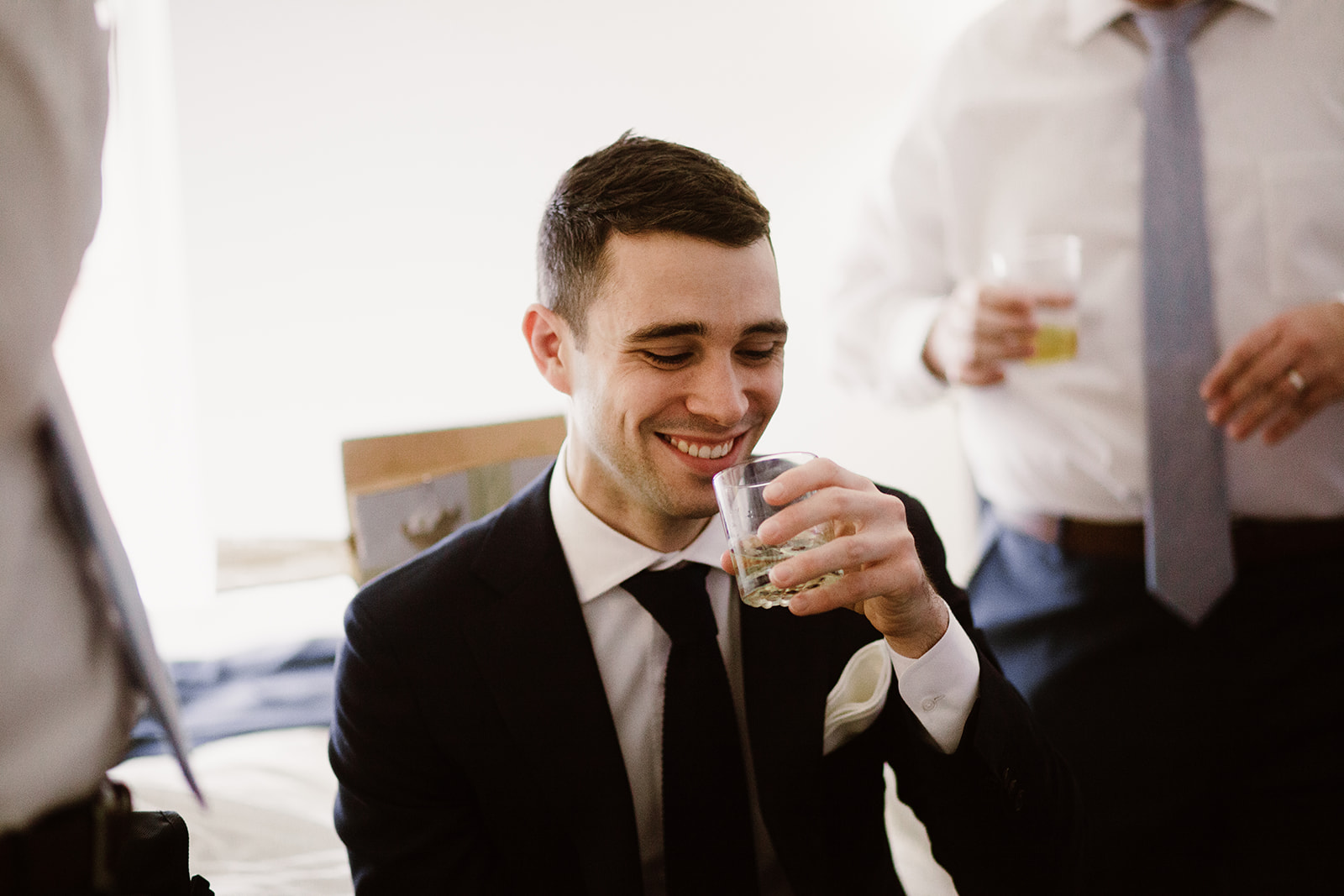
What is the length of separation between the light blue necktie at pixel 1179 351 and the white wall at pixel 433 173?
2.06 meters

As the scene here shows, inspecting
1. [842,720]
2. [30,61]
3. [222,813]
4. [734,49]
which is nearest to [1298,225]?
[842,720]

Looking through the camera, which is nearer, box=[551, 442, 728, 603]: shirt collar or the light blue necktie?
box=[551, 442, 728, 603]: shirt collar

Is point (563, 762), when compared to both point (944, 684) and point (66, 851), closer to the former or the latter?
point (944, 684)

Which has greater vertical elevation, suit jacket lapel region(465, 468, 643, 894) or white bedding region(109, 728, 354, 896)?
suit jacket lapel region(465, 468, 643, 894)

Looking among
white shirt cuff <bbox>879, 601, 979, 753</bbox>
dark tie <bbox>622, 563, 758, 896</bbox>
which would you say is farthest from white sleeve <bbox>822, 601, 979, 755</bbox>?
dark tie <bbox>622, 563, 758, 896</bbox>

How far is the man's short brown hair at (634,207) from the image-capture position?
1.20 meters

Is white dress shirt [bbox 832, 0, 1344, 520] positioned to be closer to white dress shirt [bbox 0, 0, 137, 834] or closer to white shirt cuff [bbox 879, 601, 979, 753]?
white shirt cuff [bbox 879, 601, 979, 753]

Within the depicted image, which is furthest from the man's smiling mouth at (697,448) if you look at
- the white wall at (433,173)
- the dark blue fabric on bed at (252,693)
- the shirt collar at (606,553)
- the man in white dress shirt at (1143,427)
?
the white wall at (433,173)

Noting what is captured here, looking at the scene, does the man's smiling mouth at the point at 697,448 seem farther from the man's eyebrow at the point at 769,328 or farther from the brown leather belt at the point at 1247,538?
the brown leather belt at the point at 1247,538

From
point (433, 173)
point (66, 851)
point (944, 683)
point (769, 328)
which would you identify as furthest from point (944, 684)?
point (433, 173)

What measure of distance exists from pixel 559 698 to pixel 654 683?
0.14m

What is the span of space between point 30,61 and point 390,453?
1668mm

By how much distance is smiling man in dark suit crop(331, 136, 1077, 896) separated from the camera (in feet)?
3.67

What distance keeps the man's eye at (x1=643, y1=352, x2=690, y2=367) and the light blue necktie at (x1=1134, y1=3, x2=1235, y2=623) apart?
2.68ft
